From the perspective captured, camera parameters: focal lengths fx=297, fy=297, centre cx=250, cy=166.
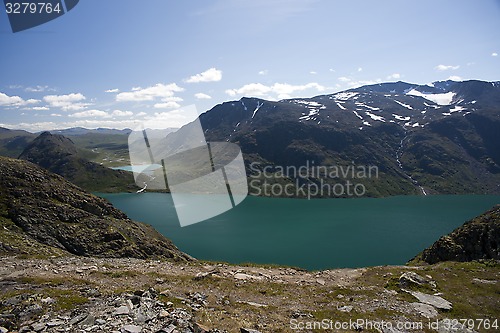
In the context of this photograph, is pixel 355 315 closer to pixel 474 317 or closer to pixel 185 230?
pixel 474 317

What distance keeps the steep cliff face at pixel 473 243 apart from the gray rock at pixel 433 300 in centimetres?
2128

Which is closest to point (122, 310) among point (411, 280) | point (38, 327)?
point (38, 327)

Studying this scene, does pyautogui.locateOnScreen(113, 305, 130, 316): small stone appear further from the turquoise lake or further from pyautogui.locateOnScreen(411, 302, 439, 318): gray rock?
the turquoise lake

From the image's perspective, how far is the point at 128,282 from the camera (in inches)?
965

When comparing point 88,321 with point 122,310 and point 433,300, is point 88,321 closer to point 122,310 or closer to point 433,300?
point 122,310

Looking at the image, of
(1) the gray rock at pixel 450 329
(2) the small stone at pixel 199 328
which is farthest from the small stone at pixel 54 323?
(1) the gray rock at pixel 450 329

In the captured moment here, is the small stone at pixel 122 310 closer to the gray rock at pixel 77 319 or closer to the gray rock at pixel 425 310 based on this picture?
the gray rock at pixel 77 319

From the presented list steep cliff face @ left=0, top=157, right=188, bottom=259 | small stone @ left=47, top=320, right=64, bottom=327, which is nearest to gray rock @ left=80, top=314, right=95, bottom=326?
small stone @ left=47, top=320, right=64, bottom=327

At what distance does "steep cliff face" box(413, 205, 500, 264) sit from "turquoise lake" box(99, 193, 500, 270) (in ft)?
125

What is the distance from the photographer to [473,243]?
42469 mm

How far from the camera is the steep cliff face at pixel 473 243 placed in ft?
132

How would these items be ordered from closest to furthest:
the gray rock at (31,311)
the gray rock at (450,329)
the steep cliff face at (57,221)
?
the gray rock at (31,311)
the gray rock at (450,329)
the steep cliff face at (57,221)

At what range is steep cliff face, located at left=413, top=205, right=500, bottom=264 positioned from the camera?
4038cm

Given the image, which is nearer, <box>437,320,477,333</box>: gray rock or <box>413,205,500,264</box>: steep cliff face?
<box>437,320,477,333</box>: gray rock
